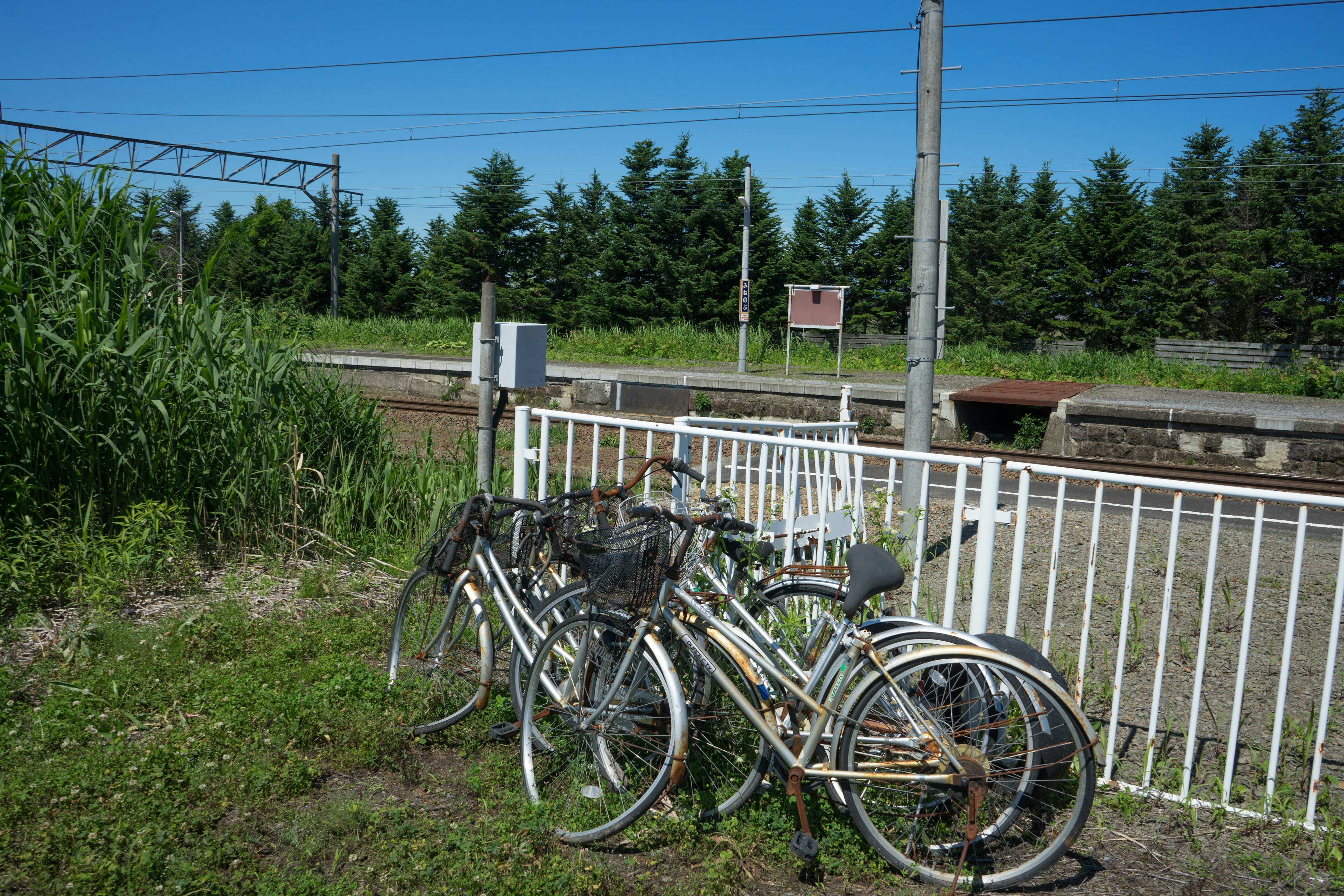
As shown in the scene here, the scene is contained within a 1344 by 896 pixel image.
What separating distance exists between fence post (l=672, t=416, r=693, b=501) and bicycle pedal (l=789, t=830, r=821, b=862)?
4.92 ft

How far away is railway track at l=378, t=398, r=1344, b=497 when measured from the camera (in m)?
11.4

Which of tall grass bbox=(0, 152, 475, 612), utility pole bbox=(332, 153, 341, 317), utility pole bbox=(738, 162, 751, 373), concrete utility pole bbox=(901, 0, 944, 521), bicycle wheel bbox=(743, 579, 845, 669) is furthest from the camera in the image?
utility pole bbox=(332, 153, 341, 317)

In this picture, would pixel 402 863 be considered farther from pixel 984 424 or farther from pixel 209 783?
pixel 984 424

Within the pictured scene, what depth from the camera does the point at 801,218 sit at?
3806 centimetres

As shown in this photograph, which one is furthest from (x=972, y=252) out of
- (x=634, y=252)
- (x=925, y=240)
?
(x=925, y=240)

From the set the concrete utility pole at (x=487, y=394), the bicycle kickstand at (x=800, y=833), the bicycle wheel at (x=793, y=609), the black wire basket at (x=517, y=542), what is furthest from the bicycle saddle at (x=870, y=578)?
the concrete utility pole at (x=487, y=394)

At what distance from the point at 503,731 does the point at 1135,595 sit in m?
4.52

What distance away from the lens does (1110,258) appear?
36.4 m

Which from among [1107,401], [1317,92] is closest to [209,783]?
[1107,401]

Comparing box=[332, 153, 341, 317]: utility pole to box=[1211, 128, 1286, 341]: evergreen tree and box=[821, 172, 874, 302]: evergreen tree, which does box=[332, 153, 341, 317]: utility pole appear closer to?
box=[821, 172, 874, 302]: evergreen tree

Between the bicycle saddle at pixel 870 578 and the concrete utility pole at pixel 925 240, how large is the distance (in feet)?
16.1

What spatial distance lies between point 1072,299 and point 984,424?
2413 cm

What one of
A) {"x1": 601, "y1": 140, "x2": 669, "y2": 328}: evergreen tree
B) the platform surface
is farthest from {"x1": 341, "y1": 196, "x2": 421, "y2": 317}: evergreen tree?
the platform surface

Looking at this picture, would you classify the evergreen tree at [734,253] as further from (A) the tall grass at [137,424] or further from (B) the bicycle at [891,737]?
(B) the bicycle at [891,737]
